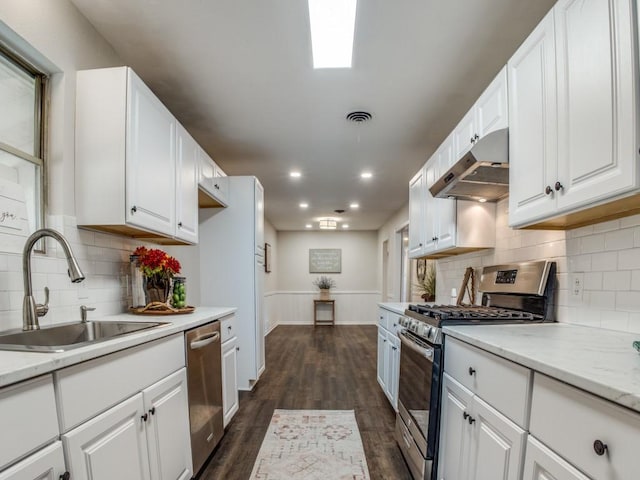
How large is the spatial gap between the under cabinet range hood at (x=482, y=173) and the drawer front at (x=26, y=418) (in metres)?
1.80

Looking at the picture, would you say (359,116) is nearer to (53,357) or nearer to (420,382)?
(420,382)

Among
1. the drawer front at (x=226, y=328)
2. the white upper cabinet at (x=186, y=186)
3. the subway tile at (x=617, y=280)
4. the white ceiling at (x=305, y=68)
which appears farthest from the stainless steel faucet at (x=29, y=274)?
the subway tile at (x=617, y=280)

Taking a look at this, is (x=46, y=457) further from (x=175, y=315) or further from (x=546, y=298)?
(x=546, y=298)

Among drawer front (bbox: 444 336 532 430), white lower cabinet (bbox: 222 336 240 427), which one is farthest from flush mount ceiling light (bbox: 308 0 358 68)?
white lower cabinet (bbox: 222 336 240 427)

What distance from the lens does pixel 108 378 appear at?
1031mm

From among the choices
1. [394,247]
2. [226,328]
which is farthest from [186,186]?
[394,247]

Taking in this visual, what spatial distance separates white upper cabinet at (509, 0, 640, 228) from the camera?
92cm

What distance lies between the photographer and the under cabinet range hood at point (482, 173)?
1486mm

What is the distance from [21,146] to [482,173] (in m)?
2.22

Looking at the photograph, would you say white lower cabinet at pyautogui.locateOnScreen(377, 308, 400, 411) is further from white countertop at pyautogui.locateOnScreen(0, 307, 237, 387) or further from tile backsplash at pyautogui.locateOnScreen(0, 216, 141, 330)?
tile backsplash at pyautogui.locateOnScreen(0, 216, 141, 330)

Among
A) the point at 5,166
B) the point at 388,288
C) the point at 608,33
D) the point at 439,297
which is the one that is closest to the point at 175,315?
the point at 5,166

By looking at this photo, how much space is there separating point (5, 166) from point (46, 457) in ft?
3.79

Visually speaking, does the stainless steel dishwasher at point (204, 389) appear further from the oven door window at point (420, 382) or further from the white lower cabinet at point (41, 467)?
the oven door window at point (420, 382)

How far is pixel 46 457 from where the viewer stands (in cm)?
79
